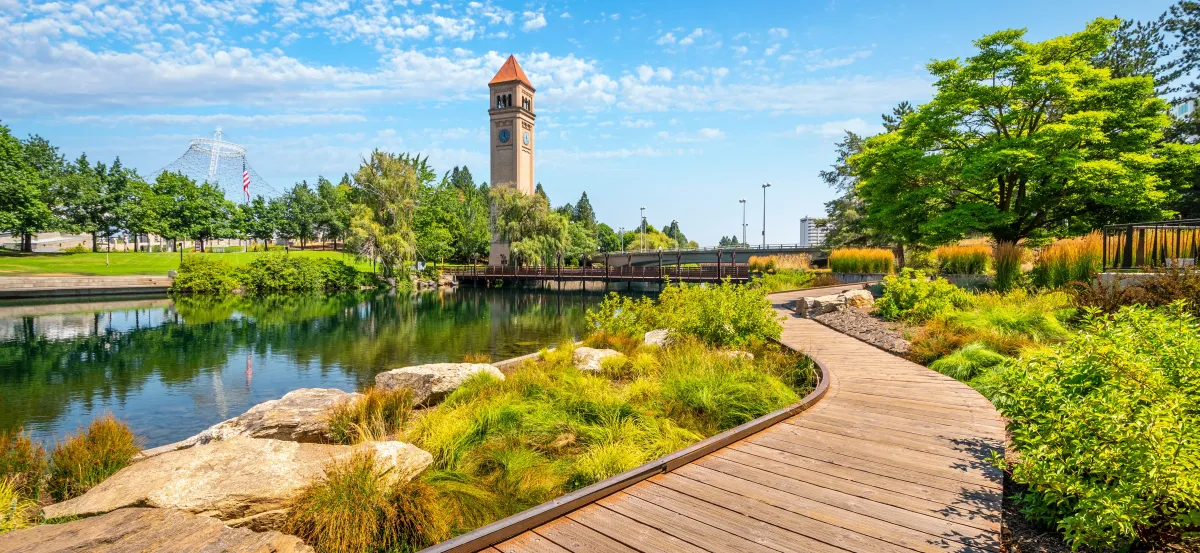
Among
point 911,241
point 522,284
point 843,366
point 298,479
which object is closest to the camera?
point 298,479

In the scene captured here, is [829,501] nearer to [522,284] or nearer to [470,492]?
[470,492]

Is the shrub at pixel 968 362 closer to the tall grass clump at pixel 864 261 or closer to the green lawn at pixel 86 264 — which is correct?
the tall grass clump at pixel 864 261

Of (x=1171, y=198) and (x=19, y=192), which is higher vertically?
(x=19, y=192)

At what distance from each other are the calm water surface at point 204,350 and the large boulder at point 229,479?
553cm

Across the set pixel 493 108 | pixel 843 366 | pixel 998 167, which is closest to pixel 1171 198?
pixel 998 167

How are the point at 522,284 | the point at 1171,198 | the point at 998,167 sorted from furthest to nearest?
1. the point at 522,284
2. the point at 1171,198
3. the point at 998,167

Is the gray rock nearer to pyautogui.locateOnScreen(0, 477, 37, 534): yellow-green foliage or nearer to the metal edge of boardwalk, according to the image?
the metal edge of boardwalk

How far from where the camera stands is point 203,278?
3991 cm

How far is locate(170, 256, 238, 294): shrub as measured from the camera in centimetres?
3934

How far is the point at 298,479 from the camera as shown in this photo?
4430 millimetres

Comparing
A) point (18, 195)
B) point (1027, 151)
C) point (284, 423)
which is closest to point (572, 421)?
point (284, 423)

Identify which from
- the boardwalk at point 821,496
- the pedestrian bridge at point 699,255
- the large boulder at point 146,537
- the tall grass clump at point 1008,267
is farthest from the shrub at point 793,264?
the pedestrian bridge at point 699,255

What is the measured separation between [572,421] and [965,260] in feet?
52.5

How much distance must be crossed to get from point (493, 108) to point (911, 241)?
2465 inches
